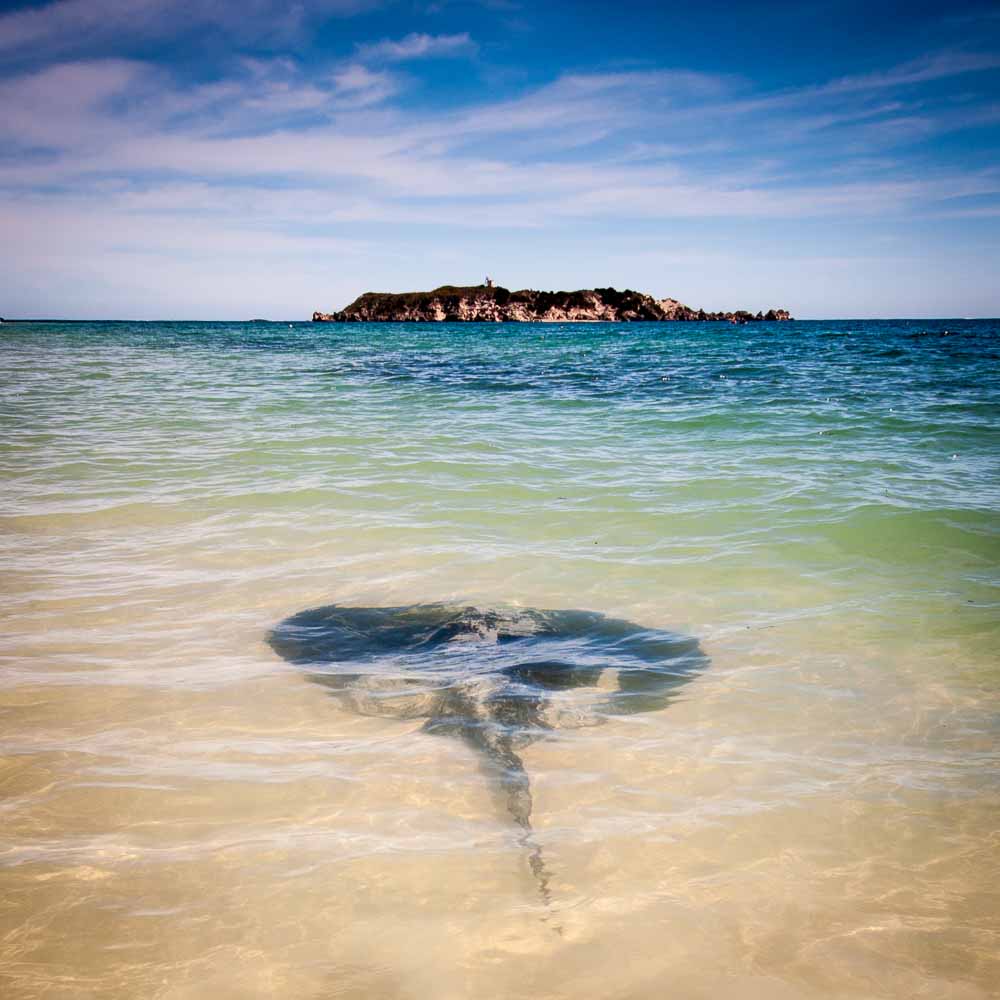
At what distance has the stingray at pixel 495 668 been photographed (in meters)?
3.12

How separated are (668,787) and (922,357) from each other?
27691mm

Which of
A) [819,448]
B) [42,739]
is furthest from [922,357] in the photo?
[42,739]

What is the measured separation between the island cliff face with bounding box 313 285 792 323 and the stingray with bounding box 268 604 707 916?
129965 millimetres

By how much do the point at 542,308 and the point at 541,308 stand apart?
236 mm

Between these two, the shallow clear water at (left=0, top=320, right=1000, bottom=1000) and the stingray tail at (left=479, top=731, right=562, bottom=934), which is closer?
the shallow clear water at (left=0, top=320, right=1000, bottom=1000)

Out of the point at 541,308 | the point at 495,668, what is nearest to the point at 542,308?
the point at 541,308

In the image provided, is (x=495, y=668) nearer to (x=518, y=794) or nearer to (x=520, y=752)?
(x=520, y=752)

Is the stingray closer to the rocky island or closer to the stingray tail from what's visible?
the stingray tail

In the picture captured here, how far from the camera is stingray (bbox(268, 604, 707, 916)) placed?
312 centimetres

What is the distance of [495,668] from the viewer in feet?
11.9

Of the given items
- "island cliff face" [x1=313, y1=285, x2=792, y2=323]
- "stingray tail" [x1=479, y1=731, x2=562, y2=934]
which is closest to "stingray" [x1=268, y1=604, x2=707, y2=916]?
"stingray tail" [x1=479, y1=731, x2=562, y2=934]

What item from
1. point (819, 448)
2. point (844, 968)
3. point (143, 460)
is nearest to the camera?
point (844, 968)

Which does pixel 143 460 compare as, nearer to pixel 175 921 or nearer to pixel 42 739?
pixel 42 739

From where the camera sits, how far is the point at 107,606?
175 inches
